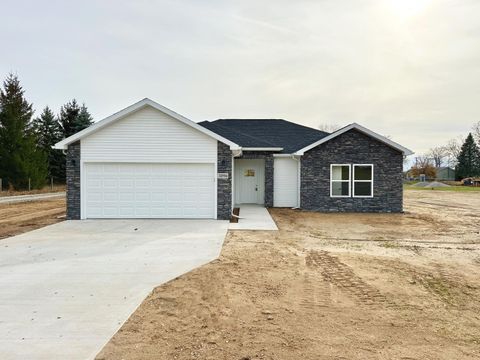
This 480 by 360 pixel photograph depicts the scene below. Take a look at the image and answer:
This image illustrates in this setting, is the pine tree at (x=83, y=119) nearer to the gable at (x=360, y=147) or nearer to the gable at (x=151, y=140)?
the gable at (x=151, y=140)

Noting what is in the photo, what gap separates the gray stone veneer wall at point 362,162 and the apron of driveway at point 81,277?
7.11 meters

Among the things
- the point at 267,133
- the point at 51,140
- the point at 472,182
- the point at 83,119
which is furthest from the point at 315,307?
the point at 472,182

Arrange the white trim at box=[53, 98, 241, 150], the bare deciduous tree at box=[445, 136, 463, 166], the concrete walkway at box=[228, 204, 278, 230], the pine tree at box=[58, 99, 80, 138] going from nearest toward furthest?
the concrete walkway at box=[228, 204, 278, 230]
the white trim at box=[53, 98, 241, 150]
the pine tree at box=[58, 99, 80, 138]
the bare deciduous tree at box=[445, 136, 463, 166]

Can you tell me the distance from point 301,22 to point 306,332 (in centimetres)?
1239

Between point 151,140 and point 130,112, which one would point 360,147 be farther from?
point 130,112

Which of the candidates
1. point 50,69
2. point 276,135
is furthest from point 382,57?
point 50,69

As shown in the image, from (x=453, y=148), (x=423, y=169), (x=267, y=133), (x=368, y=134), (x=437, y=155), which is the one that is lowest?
(x=423, y=169)

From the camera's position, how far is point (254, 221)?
12.2 meters

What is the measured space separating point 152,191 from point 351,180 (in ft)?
30.4

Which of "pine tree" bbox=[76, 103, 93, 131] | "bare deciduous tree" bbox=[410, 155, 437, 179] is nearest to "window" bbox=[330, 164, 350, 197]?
"pine tree" bbox=[76, 103, 93, 131]

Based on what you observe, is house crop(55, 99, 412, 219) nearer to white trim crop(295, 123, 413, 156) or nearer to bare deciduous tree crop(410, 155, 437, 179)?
white trim crop(295, 123, 413, 156)

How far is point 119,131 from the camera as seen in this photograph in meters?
12.7

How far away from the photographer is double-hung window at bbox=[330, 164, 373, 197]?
15617mm

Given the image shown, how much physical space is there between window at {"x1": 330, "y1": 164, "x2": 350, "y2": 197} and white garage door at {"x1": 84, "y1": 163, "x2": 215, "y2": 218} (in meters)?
6.31
